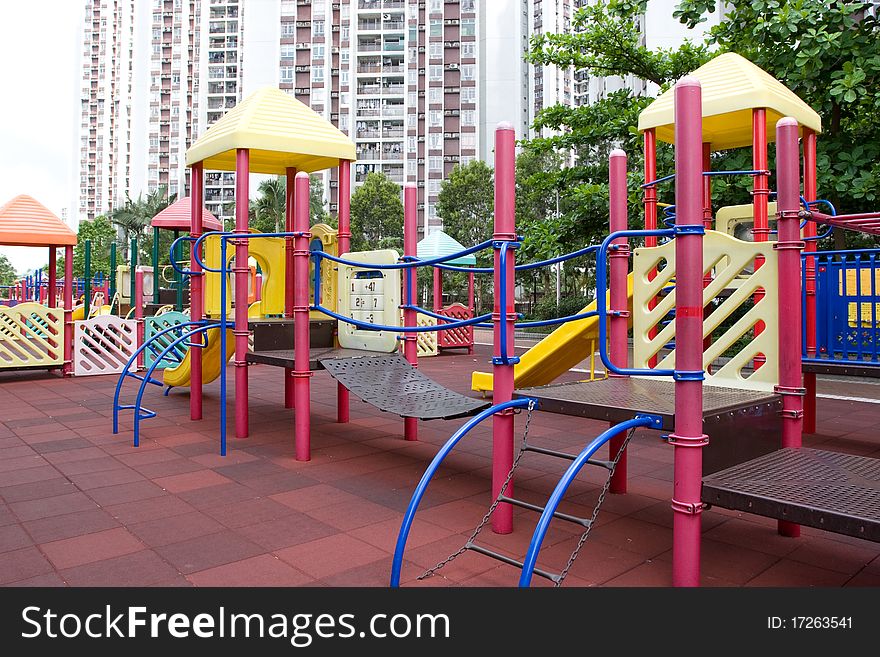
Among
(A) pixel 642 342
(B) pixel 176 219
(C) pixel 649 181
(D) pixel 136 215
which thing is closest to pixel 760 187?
Result: (C) pixel 649 181

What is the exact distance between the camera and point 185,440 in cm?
659

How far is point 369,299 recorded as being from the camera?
7.08 m

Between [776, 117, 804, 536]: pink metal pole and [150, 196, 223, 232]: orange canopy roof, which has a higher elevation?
[150, 196, 223, 232]: orange canopy roof

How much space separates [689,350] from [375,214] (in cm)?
3979

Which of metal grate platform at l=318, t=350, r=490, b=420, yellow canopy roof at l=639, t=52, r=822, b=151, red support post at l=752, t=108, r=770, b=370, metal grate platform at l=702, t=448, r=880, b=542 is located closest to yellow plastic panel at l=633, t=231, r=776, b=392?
metal grate platform at l=702, t=448, r=880, b=542

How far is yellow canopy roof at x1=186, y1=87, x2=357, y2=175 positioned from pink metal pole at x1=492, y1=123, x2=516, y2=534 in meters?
3.43

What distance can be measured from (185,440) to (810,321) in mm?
5961

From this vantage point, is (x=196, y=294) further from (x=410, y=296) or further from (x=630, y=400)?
(x=630, y=400)

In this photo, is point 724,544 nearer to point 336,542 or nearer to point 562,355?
point 336,542

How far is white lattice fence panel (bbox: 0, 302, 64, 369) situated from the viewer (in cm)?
1111

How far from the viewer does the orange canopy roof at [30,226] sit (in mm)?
11102

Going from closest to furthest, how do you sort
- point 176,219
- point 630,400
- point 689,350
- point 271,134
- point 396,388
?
point 689,350 → point 630,400 → point 396,388 → point 271,134 → point 176,219

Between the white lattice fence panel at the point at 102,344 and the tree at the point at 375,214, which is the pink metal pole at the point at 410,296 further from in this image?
the tree at the point at 375,214

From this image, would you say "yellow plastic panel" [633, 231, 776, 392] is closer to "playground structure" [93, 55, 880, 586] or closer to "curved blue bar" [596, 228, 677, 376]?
"playground structure" [93, 55, 880, 586]
